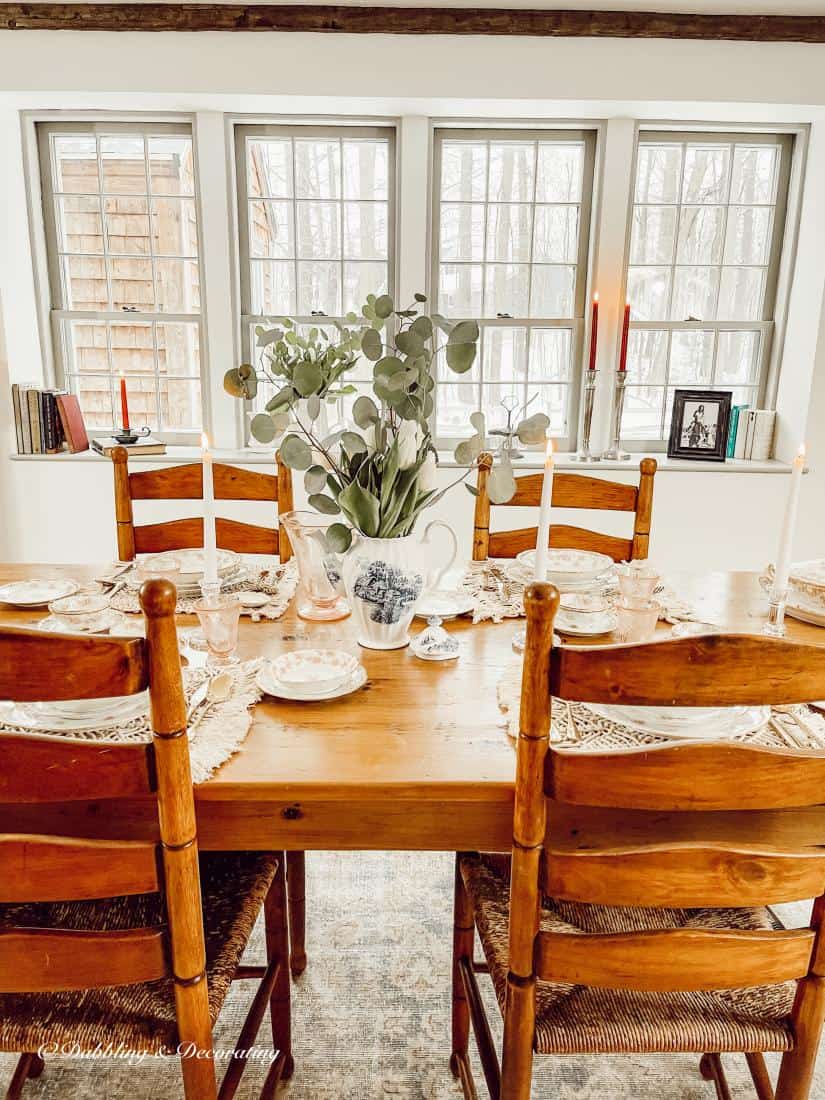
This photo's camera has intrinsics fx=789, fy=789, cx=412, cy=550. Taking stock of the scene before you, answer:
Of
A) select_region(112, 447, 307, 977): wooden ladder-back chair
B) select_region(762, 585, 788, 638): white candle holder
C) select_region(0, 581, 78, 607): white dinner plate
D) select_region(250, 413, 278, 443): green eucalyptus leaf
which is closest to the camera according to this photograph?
select_region(250, 413, 278, 443): green eucalyptus leaf

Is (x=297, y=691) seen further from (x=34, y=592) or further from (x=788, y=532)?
(x=788, y=532)

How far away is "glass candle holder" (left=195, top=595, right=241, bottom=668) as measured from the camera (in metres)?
1.25

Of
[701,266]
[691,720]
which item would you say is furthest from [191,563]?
[701,266]

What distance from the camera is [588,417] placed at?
3193mm

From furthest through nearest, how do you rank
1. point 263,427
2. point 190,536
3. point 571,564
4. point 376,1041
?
1. point 190,536
2. point 571,564
3. point 376,1041
4. point 263,427

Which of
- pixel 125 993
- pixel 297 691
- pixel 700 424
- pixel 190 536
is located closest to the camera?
pixel 125 993

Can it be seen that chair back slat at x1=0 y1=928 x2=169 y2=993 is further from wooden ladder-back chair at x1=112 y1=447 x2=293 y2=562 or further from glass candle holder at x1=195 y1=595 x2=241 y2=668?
wooden ladder-back chair at x1=112 y1=447 x2=293 y2=562

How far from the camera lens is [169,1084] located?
142 centimetres

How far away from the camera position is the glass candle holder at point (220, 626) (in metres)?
1.25

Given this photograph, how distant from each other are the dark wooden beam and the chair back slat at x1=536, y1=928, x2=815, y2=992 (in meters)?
2.92

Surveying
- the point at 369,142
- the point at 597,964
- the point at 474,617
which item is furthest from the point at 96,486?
the point at 597,964

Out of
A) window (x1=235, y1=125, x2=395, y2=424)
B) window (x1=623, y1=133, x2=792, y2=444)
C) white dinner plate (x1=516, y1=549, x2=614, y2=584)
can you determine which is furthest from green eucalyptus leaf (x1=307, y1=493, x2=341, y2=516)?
window (x1=623, y1=133, x2=792, y2=444)

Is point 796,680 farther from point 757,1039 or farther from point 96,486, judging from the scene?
point 96,486

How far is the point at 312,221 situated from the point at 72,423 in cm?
128
